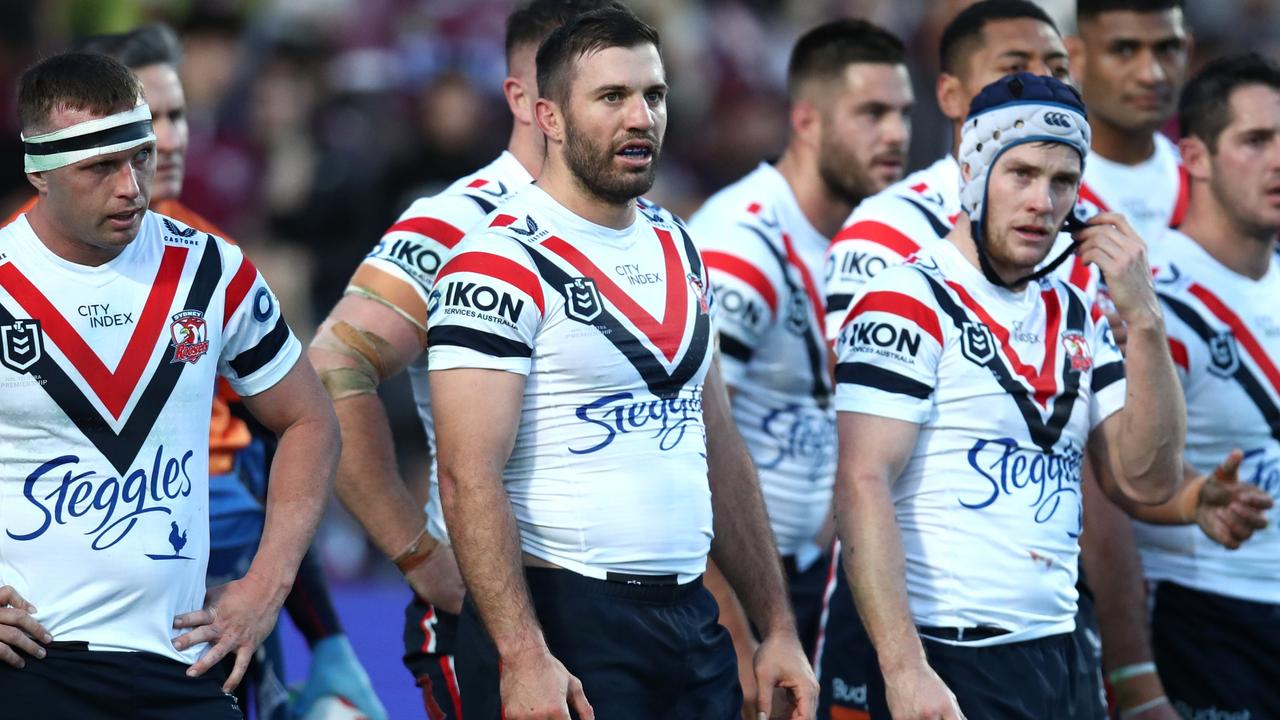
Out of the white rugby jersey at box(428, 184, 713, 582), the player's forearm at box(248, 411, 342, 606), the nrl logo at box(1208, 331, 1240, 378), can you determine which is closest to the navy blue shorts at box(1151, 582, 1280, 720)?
the nrl logo at box(1208, 331, 1240, 378)

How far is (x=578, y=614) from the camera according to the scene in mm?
4531

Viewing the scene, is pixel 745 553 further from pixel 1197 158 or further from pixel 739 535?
pixel 1197 158

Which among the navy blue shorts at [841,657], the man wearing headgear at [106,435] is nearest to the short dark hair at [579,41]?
the man wearing headgear at [106,435]

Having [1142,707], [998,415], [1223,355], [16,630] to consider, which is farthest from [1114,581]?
[16,630]

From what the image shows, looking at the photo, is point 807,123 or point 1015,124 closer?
point 1015,124

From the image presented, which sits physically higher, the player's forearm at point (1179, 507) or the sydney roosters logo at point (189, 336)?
the sydney roosters logo at point (189, 336)

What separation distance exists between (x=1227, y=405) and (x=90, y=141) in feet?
12.4

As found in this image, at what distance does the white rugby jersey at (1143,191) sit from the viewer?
6.73 meters

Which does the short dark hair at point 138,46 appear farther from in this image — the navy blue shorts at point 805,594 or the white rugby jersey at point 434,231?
the navy blue shorts at point 805,594

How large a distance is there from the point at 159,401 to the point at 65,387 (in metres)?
0.22

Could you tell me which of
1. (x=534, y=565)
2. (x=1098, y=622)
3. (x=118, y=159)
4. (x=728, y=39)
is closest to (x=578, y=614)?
(x=534, y=565)

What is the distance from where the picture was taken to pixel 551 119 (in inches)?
187

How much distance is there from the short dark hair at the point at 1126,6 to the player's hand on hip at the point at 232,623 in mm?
4137

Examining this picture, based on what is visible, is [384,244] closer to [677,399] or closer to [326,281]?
[677,399]
